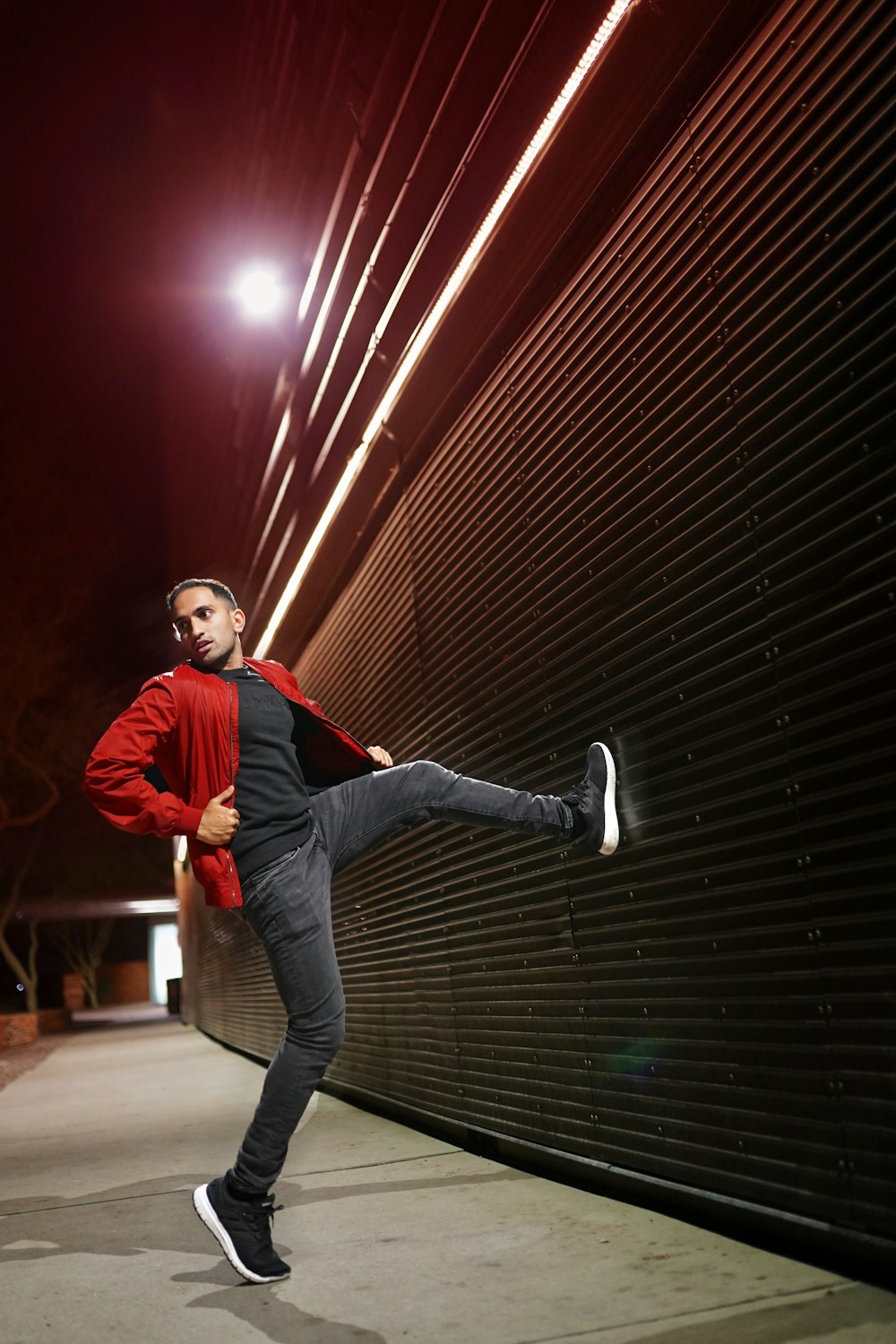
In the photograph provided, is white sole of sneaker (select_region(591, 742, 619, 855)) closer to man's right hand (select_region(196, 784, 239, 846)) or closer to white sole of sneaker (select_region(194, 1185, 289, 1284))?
man's right hand (select_region(196, 784, 239, 846))

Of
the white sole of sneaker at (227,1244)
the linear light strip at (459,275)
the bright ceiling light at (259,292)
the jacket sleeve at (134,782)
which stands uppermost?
the bright ceiling light at (259,292)

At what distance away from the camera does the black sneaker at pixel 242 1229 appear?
2760 millimetres

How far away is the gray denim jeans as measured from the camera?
2.82 meters

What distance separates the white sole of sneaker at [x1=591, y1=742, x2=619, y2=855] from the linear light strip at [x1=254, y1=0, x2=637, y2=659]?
2229 mm

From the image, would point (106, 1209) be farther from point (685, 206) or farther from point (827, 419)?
point (685, 206)

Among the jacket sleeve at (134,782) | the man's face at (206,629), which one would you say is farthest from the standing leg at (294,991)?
the man's face at (206,629)

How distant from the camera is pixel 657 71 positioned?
3080 millimetres

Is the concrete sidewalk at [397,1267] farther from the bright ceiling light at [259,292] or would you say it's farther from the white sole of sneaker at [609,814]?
the bright ceiling light at [259,292]

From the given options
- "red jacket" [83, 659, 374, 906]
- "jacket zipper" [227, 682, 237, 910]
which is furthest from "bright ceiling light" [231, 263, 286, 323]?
"jacket zipper" [227, 682, 237, 910]

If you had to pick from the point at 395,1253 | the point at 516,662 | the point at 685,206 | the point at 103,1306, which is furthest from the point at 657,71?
the point at 103,1306

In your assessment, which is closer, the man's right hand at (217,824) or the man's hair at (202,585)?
the man's right hand at (217,824)

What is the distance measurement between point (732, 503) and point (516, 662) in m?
1.55

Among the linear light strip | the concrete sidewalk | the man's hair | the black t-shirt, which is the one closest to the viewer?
the concrete sidewalk

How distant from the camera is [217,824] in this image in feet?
9.39
